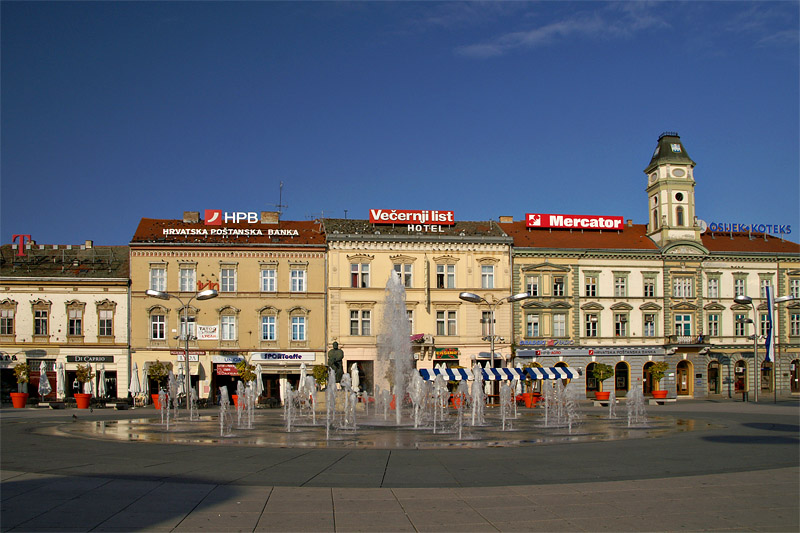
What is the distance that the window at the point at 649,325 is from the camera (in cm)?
5903

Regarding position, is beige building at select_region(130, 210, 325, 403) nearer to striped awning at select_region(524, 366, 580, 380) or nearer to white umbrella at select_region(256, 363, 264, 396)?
white umbrella at select_region(256, 363, 264, 396)

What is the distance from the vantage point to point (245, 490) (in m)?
12.5

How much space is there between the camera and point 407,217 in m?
→ 57.2

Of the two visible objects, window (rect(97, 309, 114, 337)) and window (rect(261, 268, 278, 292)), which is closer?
window (rect(97, 309, 114, 337))

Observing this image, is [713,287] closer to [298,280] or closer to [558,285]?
[558,285]

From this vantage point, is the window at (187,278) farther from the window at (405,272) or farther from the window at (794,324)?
the window at (794,324)

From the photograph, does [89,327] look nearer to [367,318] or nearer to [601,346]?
[367,318]

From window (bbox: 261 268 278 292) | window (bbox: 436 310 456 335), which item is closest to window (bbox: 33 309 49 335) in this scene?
window (bbox: 261 268 278 292)

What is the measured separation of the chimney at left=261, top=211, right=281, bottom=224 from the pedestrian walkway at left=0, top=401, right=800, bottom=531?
132 ft

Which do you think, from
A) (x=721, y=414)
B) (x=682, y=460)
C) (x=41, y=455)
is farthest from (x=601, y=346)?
(x=41, y=455)

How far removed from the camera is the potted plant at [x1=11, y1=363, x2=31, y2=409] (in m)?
45.4

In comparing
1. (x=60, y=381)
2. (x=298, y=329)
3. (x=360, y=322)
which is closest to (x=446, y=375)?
(x=360, y=322)

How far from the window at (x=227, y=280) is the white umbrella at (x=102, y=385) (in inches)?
393

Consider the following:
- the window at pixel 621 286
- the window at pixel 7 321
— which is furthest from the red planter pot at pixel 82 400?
the window at pixel 621 286
